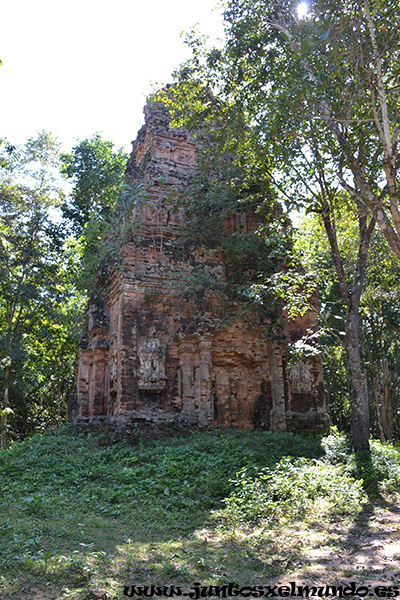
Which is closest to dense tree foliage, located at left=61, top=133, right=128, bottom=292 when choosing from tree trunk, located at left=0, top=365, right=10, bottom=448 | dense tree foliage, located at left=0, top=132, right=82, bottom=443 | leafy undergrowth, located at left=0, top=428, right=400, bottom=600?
dense tree foliage, located at left=0, top=132, right=82, bottom=443

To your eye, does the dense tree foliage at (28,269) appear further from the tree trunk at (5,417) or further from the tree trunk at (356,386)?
the tree trunk at (356,386)

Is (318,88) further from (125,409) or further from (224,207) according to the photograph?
(125,409)

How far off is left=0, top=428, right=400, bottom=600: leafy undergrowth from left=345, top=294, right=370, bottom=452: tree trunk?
1.23ft

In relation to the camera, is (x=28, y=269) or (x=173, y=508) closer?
(x=173, y=508)

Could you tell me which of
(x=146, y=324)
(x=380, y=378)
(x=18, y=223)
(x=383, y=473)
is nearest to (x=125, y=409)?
(x=146, y=324)

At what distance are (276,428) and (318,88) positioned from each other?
27.9 ft

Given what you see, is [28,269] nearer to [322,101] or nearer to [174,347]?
[174,347]

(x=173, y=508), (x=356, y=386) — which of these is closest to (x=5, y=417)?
(x=173, y=508)

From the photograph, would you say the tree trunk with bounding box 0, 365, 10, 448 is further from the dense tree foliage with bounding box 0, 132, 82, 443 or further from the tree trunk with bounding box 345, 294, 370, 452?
the tree trunk with bounding box 345, 294, 370, 452

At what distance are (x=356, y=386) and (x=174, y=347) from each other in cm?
476

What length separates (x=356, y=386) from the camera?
10273 mm

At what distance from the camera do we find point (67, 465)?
9773 millimetres

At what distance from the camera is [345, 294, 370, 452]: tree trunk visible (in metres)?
10.2

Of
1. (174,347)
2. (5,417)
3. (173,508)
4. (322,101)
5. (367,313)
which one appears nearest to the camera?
(173,508)
